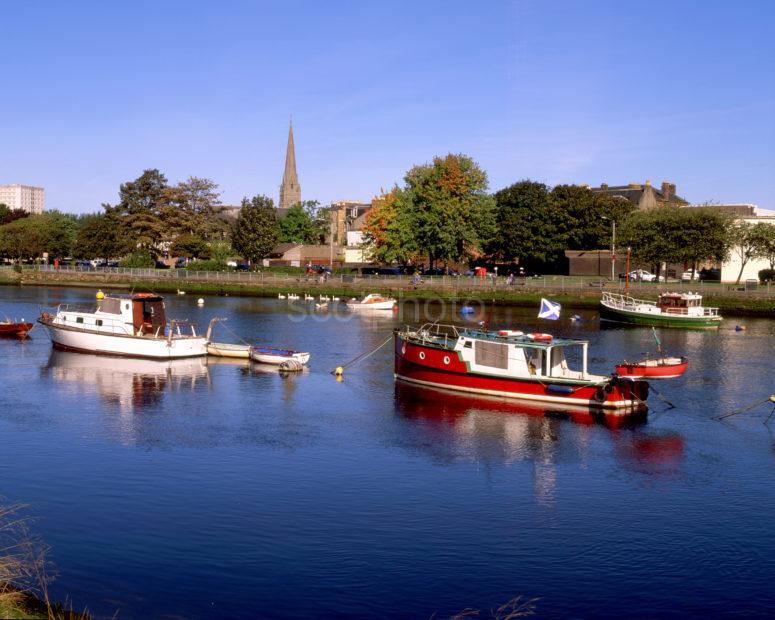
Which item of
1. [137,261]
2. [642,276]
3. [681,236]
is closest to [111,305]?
[681,236]

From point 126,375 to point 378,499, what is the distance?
29.1 metres

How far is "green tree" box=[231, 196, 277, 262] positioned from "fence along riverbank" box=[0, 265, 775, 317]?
18.4 m

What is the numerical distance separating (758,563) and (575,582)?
5790mm

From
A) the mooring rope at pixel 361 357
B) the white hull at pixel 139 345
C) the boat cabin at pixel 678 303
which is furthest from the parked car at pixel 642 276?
the white hull at pixel 139 345

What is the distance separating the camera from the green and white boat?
275ft

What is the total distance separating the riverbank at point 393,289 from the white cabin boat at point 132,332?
5517 centimetres

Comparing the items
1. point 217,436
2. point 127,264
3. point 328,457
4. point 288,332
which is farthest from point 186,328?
point 127,264

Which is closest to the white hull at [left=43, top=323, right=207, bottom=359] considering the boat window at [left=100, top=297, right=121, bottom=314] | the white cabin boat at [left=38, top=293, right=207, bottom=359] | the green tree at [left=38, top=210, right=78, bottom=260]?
the white cabin boat at [left=38, top=293, right=207, bottom=359]

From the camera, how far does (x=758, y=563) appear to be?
24.0 meters

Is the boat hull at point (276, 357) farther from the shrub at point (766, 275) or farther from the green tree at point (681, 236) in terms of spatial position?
the shrub at point (766, 275)

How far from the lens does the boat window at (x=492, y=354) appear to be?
45.5m

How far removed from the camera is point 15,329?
71688 mm

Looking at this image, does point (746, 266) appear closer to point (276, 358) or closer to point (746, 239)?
point (746, 239)

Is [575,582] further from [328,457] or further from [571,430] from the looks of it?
[571,430]
